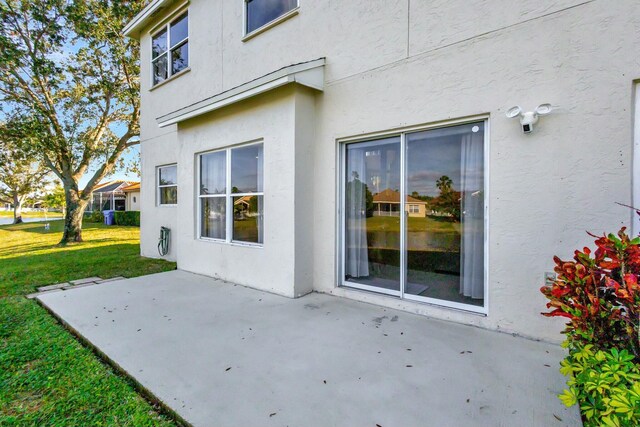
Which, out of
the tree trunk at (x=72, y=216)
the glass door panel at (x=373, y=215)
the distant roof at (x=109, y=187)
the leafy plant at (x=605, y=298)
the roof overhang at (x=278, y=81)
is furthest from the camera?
the distant roof at (x=109, y=187)

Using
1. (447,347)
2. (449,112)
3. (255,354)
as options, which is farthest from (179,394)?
(449,112)

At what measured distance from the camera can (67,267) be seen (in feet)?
29.2

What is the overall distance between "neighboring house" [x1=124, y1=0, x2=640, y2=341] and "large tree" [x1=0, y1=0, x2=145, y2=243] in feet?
27.7

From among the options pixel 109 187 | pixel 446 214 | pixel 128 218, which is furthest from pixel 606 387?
pixel 109 187

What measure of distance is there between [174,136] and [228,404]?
27.7 feet

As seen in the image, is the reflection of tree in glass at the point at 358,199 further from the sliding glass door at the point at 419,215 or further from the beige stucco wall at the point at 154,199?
the beige stucco wall at the point at 154,199

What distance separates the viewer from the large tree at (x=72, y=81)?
1237 centimetres

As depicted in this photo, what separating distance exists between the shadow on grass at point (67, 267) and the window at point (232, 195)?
224 cm

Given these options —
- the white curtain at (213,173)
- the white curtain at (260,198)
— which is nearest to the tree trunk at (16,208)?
the white curtain at (213,173)

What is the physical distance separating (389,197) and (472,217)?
130 centimetres

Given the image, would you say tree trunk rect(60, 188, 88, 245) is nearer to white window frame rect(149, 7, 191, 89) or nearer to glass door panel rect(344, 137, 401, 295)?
white window frame rect(149, 7, 191, 89)

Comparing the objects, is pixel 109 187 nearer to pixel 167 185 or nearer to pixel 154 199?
pixel 154 199

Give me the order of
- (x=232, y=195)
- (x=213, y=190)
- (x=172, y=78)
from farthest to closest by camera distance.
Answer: (x=172, y=78) → (x=213, y=190) → (x=232, y=195)

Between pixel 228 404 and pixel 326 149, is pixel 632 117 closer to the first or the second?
pixel 326 149
